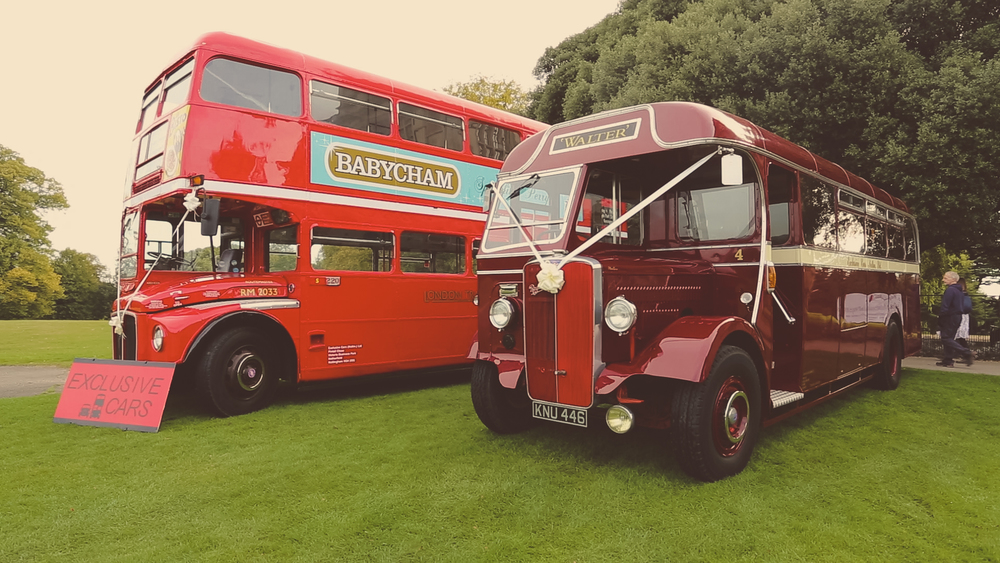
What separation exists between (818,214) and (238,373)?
6594mm

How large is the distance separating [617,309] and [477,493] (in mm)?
1683

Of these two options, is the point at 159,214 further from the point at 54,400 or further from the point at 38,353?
the point at 38,353

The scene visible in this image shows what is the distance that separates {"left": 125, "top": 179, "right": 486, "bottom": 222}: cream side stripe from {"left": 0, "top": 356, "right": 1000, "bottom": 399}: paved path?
3.46 m

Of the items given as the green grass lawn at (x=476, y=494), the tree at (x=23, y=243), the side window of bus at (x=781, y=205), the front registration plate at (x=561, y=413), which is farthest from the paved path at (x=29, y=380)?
the tree at (x=23, y=243)

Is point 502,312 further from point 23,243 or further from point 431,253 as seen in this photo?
point 23,243

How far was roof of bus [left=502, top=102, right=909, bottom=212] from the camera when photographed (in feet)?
15.3

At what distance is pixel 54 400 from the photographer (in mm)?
7613

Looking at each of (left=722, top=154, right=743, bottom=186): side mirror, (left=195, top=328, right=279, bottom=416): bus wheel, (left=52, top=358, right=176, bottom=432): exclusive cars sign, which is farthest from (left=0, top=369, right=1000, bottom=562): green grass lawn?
(left=722, top=154, right=743, bottom=186): side mirror

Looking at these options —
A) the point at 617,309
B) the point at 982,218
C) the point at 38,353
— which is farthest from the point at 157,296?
the point at 982,218

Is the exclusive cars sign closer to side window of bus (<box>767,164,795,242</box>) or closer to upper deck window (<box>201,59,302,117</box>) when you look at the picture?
upper deck window (<box>201,59,302,117</box>)

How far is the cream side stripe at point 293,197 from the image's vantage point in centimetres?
673

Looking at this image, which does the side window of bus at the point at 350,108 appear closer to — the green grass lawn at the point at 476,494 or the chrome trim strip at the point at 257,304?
the chrome trim strip at the point at 257,304

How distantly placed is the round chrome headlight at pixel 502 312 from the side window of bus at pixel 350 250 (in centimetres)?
345

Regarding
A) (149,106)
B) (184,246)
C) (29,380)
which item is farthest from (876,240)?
(29,380)
